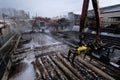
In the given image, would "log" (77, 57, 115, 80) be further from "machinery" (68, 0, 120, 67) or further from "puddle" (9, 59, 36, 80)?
"puddle" (9, 59, 36, 80)

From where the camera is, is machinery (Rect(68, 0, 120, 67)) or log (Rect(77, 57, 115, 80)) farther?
machinery (Rect(68, 0, 120, 67))

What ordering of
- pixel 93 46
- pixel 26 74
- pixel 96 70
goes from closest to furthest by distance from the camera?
pixel 96 70
pixel 26 74
pixel 93 46

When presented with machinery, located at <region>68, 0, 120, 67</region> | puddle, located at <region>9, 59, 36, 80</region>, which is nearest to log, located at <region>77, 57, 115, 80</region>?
machinery, located at <region>68, 0, 120, 67</region>

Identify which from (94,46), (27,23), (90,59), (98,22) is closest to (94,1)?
(98,22)

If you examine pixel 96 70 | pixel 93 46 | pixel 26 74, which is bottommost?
pixel 26 74

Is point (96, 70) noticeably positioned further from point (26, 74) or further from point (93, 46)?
point (26, 74)

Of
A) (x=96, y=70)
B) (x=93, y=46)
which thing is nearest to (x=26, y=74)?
(x=96, y=70)

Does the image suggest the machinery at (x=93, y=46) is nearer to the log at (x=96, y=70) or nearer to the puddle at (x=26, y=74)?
the log at (x=96, y=70)

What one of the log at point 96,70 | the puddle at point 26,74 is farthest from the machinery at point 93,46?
the puddle at point 26,74

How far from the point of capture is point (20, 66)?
218 inches

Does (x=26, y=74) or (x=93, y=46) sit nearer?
(x=26, y=74)

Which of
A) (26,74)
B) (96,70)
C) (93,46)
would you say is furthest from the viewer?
(93,46)

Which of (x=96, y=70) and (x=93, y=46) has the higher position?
(x=93, y=46)

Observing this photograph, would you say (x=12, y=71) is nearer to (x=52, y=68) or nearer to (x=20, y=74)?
(x=20, y=74)
